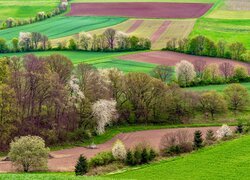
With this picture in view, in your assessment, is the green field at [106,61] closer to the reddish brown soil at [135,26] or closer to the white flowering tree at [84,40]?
the white flowering tree at [84,40]

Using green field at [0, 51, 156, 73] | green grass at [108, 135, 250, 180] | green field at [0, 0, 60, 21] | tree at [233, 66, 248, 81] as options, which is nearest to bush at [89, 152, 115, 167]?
green grass at [108, 135, 250, 180]

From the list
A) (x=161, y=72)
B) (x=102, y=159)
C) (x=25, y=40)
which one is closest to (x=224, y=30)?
(x=161, y=72)

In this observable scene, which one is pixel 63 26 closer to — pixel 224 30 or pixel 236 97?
pixel 224 30

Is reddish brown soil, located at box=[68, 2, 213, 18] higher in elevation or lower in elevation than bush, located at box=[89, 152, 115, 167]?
higher

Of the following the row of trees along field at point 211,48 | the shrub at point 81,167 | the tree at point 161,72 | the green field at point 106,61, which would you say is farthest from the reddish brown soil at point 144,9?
the shrub at point 81,167

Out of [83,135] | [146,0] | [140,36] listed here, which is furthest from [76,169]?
[146,0]

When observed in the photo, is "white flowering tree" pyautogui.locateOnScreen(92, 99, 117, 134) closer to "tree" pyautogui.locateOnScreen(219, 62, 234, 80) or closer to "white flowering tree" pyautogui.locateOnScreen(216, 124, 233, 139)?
"white flowering tree" pyautogui.locateOnScreen(216, 124, 233, 139)
